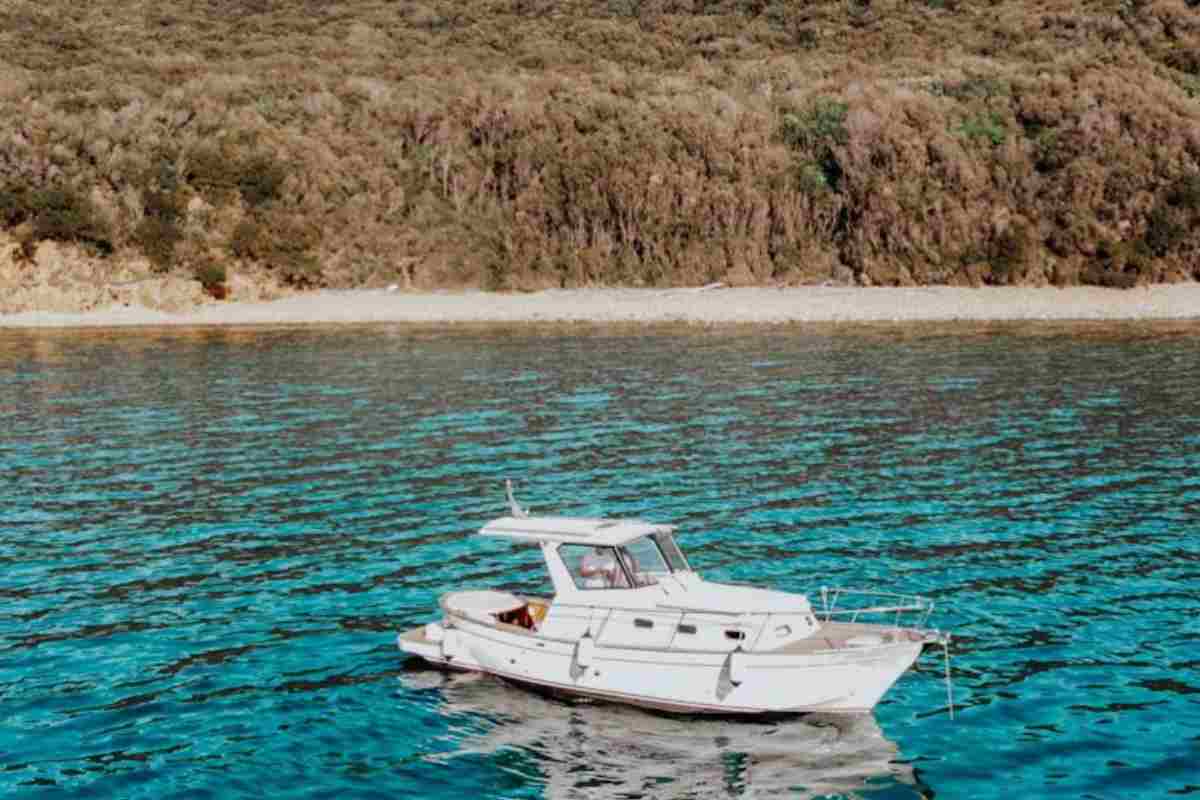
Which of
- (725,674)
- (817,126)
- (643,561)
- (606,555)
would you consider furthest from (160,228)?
(725,674)

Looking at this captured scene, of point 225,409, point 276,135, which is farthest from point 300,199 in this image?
point 225,409

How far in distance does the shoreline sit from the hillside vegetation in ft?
7.46

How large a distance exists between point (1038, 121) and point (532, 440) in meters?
56.8

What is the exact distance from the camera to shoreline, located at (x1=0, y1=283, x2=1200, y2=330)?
71.2 metres

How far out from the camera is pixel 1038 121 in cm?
8456

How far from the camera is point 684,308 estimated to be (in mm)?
73875

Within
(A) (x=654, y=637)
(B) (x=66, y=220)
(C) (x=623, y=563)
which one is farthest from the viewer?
(B) (x=66, y=220)

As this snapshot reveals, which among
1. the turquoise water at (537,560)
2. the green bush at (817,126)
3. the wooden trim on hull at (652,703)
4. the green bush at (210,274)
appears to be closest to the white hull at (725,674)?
the wooden trim on hull at (652,703)

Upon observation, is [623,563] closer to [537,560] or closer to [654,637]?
[654,637]

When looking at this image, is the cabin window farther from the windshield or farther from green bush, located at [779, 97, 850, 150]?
green bush, located at [779, 97, 850, 150]

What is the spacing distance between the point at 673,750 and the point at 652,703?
51.2 inches

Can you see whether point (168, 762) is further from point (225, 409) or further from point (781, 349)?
point (781, 349)

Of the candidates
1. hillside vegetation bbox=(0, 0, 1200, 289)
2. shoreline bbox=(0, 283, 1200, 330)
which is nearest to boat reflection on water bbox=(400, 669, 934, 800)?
shoreline bbox=(0, 283, 1200, 330)

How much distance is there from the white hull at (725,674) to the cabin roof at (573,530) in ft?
5.12
